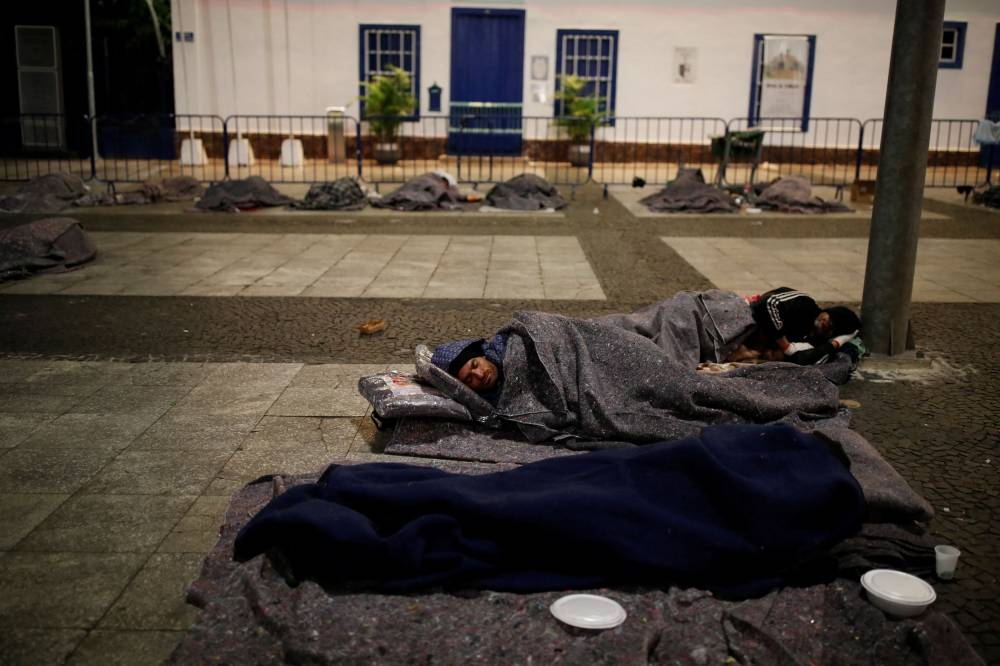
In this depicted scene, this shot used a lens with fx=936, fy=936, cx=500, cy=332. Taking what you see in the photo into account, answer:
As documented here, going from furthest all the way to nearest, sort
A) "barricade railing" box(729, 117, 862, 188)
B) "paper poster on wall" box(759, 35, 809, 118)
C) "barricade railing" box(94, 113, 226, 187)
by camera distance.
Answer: "barricade railing" box(729, 117, 862, 188)
"paper poster on wall" box(759, 35, 809, 118)
"barricade railing" box(94, 113, 226, 187)

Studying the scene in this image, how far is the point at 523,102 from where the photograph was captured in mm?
17812

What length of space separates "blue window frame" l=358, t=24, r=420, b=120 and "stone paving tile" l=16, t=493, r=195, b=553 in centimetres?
1455

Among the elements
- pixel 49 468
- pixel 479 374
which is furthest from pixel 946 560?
pixel 49 468

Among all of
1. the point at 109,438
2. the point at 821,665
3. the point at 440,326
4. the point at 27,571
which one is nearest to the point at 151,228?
the point at 440,326

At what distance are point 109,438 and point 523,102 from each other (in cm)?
1451

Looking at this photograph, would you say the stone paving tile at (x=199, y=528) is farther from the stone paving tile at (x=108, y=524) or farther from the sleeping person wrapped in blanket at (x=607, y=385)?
the sleeping person wrapped in blanket at (x=607, y=385)

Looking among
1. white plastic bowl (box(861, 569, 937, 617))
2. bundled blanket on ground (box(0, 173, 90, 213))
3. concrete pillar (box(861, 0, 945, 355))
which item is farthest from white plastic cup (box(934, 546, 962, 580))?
bundled blanket on ground (box(0, 173, 90, 213))

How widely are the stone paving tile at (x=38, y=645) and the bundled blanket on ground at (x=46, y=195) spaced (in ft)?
33.5

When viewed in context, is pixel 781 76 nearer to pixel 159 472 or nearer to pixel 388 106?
pixel 388 106

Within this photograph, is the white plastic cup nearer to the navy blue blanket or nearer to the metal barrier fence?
the navy blue blanket

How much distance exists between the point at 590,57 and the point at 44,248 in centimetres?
1187

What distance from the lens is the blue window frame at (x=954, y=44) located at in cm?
1761

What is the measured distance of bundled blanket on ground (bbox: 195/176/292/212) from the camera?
1213cm

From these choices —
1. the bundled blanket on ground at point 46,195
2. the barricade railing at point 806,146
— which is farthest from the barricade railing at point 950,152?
the bundled blanket on ground at point 46,195
